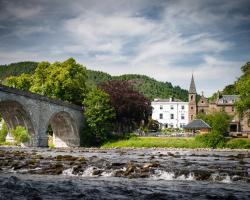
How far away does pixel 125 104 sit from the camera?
58.6 meters

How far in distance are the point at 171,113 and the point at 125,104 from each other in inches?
1469

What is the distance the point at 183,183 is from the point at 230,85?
8311cm

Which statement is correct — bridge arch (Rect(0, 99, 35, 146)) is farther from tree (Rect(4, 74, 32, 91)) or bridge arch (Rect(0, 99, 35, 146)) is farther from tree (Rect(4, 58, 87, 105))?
tree (Rect(4, 74, 32, 91))

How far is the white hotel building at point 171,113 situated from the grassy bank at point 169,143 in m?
39.7

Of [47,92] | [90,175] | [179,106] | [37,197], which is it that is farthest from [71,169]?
[179,106]

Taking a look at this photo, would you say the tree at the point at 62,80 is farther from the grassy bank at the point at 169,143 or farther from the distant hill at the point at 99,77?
the distant hill at the point at 99,77

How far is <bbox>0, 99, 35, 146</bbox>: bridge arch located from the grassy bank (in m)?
13.4

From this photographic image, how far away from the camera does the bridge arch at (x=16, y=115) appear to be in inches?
1581

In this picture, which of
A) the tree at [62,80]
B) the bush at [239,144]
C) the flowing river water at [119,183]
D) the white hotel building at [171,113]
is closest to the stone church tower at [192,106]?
the white hotel building at [171,113]

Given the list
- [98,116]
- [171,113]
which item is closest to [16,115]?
[98,116]

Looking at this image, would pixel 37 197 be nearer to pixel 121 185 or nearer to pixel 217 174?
pixel 121 185

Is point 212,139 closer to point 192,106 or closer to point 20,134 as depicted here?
point 20,134

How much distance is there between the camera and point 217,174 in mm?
16516

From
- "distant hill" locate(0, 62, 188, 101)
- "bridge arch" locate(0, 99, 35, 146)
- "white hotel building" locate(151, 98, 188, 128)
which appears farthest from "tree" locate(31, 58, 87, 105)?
"distant hill" locate(0, 62, 188, 101)
